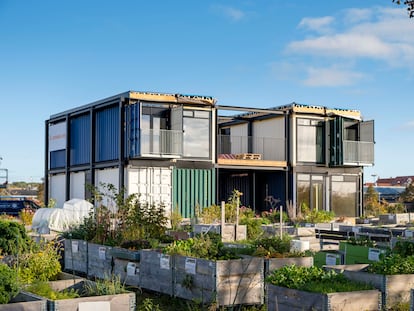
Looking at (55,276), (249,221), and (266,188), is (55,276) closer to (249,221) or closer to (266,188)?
(249,221)

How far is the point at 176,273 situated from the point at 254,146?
88.1 ft

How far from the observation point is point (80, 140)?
3603 cm

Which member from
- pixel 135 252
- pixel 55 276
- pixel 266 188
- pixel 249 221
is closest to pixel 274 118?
pixel 266 188

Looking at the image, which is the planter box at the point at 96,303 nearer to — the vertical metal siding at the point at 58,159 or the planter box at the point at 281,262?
the planter box at the point at 281,262

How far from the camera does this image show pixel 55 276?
34.2 ft

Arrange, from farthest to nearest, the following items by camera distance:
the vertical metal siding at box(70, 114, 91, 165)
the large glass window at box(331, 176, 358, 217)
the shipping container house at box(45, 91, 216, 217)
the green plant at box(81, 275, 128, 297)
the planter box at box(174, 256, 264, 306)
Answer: the large glass window at box(331, 176, 358, 217), the vertical metal siding at box(70, 114, 91, 165), the shipping container house at box(45, 91, 216, 217), the planter box at box(174, 256, 264, 306), the green plant at box(81, 275, 128, 297)

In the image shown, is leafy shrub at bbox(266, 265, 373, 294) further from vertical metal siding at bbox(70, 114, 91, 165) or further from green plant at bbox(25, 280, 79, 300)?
vertical metal siding at bbox(70, 114, 91, 165)

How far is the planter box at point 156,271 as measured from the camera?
37.7ft

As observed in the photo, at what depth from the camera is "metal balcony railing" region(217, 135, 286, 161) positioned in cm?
3616

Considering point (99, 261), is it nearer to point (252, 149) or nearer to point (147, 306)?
Result: point (147, 306)

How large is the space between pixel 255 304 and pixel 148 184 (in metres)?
20.9

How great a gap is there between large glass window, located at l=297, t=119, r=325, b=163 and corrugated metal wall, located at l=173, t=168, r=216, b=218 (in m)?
5.49

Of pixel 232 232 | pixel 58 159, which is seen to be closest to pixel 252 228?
pixel 232 232

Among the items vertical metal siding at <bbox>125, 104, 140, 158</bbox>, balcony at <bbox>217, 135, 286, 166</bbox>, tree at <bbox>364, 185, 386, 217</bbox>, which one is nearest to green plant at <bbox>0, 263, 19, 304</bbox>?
vertical metal siding at <bbox>125, 104, 140, 158</bbox>
